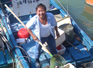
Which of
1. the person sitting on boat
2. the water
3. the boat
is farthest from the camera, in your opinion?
the water

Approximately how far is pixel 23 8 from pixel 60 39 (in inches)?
72.6

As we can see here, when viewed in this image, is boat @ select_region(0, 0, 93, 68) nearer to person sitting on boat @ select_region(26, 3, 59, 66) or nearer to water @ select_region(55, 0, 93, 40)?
person sitting on boat @ select_region(26, 3, 59, 66)

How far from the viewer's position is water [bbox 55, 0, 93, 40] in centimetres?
815

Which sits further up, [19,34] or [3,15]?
[3,15]

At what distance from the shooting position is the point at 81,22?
28.2ft

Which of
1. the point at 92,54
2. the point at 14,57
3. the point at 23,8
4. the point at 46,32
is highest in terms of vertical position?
the point at 23,8

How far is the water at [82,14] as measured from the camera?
8.15 meters

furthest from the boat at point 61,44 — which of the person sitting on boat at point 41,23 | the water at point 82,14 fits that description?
the water at point 82,14

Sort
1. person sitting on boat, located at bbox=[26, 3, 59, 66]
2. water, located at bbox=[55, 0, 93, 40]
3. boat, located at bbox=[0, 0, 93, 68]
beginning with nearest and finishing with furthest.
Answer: person sitting on boat, located at bbox=[26, 3, 59, 66]
boat, located at bbox=[0, 0, 93, 68]
water, located at bbox=[55, 0, 93, 40]

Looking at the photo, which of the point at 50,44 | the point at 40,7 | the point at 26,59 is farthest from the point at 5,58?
the point at 40,7

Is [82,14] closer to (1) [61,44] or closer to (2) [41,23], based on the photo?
(1) [61,44]

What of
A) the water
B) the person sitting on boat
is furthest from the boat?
the water

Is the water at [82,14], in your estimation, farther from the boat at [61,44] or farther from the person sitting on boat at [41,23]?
the person sitting on boat at [41,23]

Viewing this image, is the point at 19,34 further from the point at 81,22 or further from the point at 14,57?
the point at 81,22
